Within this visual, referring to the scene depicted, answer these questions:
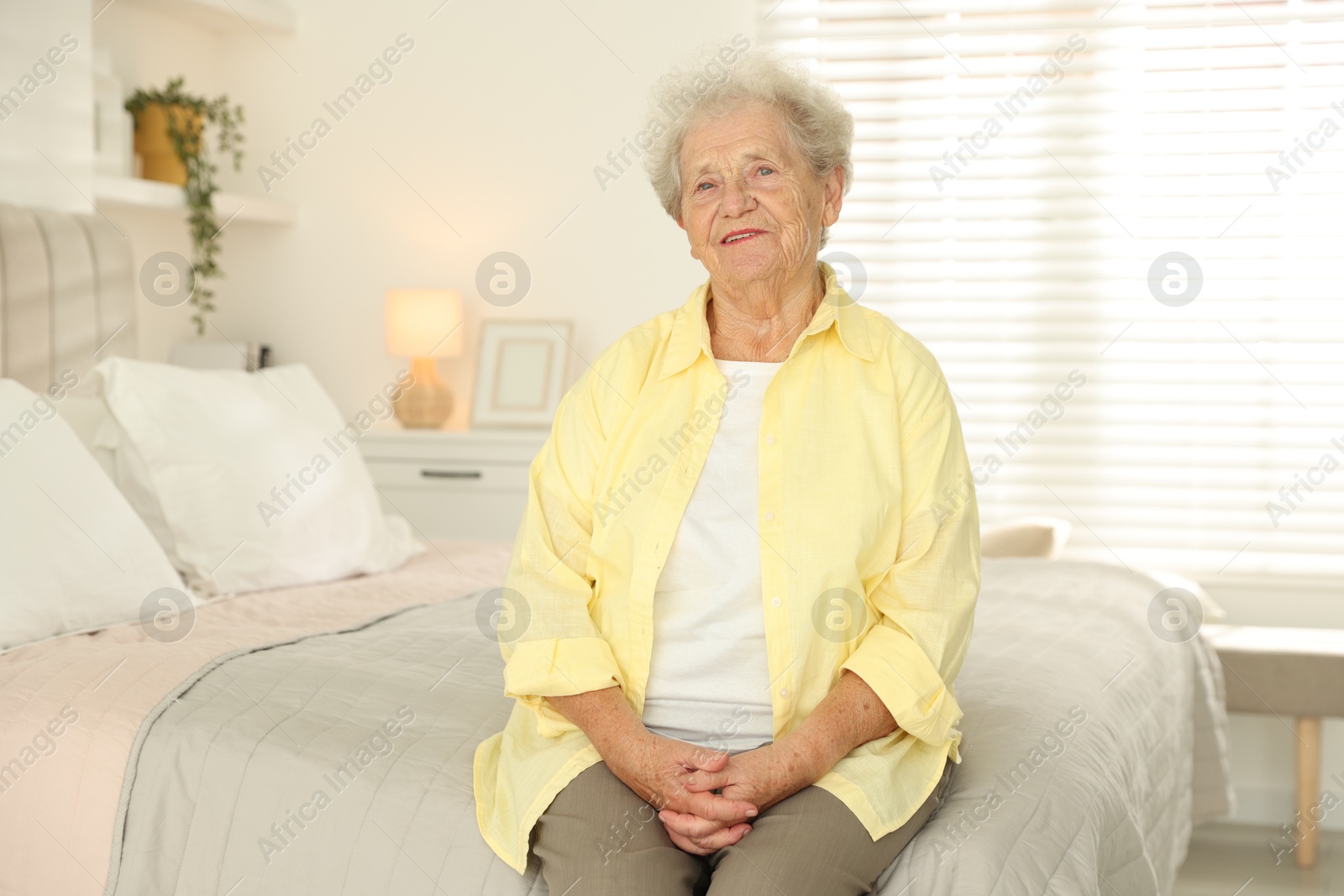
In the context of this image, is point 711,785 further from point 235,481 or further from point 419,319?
point 419,319

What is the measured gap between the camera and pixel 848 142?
1678 millimetres

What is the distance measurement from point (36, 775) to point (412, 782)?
569 mm

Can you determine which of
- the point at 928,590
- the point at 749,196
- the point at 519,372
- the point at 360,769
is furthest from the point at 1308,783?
the point at 519,372

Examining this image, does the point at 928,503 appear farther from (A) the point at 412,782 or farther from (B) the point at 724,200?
(A) the point at 412,782

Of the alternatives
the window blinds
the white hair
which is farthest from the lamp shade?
the white hair

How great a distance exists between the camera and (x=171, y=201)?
12.5ft

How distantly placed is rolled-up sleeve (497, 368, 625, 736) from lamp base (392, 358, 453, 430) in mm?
2539

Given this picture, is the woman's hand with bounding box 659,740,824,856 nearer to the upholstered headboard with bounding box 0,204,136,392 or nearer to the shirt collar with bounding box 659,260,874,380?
the shirt collar with bounding box 659,260,874,380

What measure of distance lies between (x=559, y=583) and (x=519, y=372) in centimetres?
266

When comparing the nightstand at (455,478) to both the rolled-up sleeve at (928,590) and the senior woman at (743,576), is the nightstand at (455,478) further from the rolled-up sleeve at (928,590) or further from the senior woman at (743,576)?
the rolled-up sleeve at (928,590)

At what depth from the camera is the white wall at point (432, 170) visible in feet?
13.1

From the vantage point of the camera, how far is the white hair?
1611 millimetres

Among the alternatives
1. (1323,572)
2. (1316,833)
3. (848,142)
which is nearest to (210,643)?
(848,142)

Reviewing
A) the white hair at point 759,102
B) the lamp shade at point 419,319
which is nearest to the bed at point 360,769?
the white hair at point 759,102
